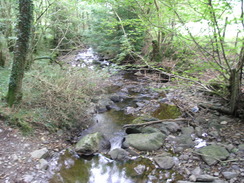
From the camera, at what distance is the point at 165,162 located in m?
4.40

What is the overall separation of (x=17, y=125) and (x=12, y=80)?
51.1 inches

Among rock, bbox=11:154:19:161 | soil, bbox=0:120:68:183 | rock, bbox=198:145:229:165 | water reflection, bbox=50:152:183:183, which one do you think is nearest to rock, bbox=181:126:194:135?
rock, bbox=198:145:229:165

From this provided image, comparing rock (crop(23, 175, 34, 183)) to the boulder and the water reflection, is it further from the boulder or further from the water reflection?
the boulder

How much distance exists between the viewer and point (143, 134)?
5.52 meters

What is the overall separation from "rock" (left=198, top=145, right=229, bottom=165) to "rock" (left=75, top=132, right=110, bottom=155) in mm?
2608

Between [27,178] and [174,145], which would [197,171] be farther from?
[27,178]

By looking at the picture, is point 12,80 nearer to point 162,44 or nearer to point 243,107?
point 243,107

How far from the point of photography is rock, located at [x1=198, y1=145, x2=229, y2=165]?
162 inches

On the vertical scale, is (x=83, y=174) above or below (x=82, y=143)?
below

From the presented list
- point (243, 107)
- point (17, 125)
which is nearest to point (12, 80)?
point (17, 125)

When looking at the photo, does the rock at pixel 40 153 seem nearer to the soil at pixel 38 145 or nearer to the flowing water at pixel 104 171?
the soil at pixel 38 145

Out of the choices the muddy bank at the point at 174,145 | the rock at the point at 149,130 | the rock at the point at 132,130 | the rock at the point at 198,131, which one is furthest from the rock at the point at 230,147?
the rock at the point at 132,130

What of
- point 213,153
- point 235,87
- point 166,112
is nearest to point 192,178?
point 213,153

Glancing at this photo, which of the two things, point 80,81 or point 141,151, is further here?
point 80,81
